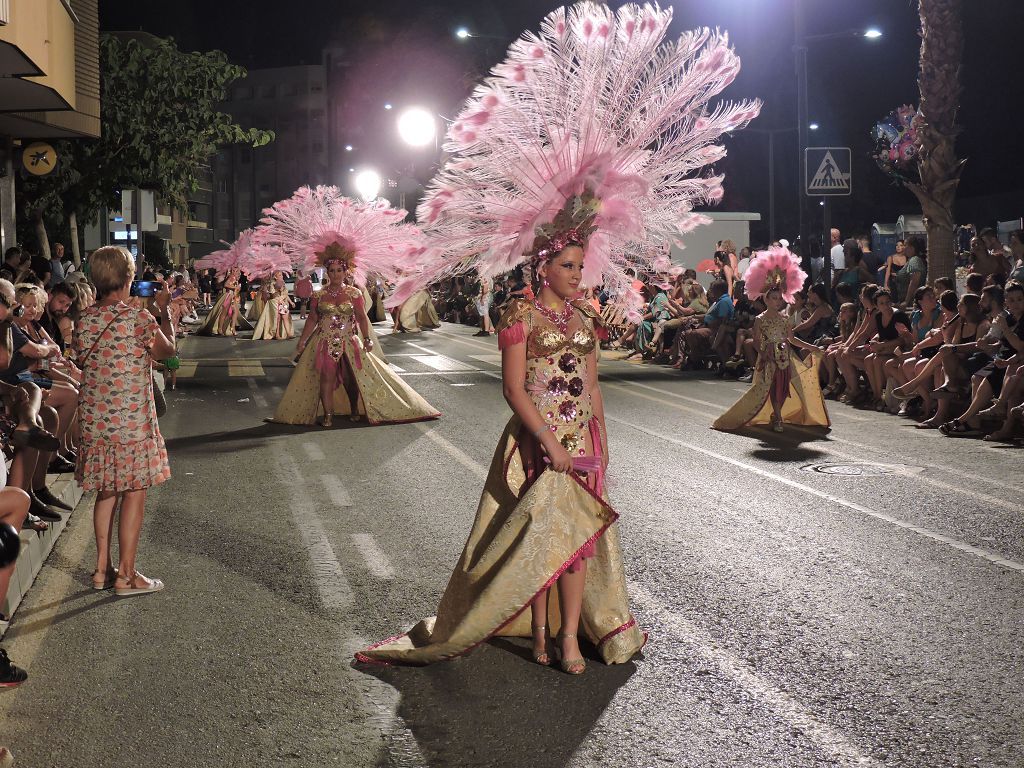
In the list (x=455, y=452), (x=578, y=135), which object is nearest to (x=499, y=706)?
(x=578, y=135)

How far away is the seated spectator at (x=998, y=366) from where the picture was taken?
41.0 feet

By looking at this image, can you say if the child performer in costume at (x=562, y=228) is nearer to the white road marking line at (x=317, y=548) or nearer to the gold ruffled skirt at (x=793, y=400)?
→ the white road marking line at (x=317, y=548)

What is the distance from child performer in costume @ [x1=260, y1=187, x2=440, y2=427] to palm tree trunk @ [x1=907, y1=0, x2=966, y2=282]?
967 cm

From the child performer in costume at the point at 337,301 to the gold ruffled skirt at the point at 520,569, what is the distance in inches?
336

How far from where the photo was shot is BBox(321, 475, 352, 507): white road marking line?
948 cm

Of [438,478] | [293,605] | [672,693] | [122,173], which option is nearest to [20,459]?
[293,605]

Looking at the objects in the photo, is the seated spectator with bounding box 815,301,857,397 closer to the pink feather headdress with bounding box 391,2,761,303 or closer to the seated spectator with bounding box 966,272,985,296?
the seated spectator with bounding box 966,272,985,296

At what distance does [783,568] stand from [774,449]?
511 centimetres

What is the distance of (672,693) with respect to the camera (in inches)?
203

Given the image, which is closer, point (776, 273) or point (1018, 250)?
→ point (776, 273)

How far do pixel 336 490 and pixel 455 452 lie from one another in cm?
223

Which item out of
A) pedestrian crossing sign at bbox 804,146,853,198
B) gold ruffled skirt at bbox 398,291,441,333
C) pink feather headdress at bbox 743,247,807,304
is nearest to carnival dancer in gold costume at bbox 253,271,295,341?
gold ruffled skirt at bbox 398,291,441,333

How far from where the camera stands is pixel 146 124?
121ft

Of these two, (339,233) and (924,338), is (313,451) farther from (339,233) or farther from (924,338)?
(924,338)
